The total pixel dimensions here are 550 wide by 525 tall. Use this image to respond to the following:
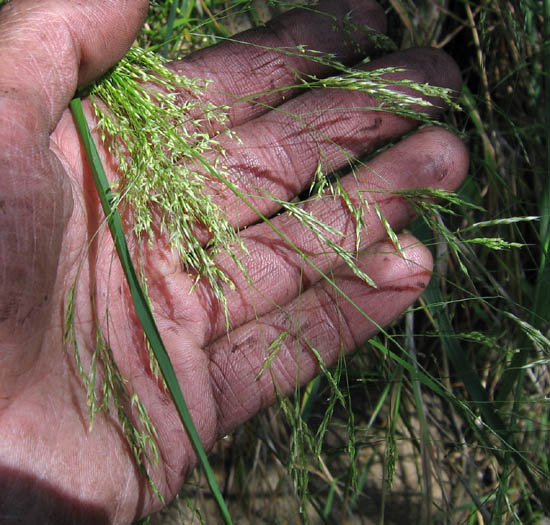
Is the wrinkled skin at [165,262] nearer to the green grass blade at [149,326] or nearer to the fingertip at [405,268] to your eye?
the fingertip at [405,268]

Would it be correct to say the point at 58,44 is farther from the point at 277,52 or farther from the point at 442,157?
the point at 442,157

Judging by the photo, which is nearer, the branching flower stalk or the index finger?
the branching flower stalk

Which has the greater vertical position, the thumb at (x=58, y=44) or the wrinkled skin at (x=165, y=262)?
the thumb at (x=58, y=44)

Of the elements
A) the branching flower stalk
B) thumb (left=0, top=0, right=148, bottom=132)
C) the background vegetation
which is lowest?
the background vegetation

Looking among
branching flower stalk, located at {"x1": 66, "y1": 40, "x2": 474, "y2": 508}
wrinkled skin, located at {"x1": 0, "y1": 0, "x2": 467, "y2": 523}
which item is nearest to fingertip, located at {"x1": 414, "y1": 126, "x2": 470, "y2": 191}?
wrinkled skin, located at {"x1": 0, "y1": 0, "x2": 467, "y2": 523}

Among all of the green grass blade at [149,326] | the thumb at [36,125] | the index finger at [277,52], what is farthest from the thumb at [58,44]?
the index finger at [277,52]

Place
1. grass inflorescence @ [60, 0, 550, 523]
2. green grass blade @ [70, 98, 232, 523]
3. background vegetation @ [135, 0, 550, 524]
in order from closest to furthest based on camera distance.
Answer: green grass blade @ [70, 98, 232, 523], grass inflorescence @ [60, 0, 550, 523], background vegetation @ [135, 0, 550, 524]

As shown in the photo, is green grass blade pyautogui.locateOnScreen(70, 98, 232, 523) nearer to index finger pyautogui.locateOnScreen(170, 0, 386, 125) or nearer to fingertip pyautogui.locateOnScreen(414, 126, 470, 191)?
index finger pyautogui.locateOnScreen(170, 0, 386, 125)
